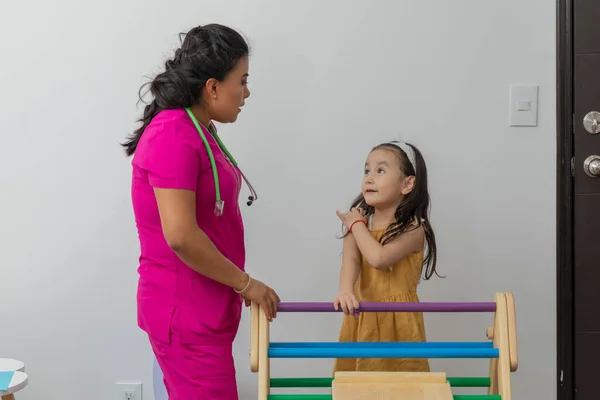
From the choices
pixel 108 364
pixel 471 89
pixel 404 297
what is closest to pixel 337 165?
pixel 471 89

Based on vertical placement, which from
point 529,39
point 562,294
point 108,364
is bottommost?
point 108,364

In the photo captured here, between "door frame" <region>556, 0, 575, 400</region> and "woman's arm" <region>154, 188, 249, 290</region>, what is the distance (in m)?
1.26

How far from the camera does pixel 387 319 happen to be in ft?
6.10

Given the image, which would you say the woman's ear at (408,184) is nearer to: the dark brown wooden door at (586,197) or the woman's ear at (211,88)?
the woman's ear at (211,88)

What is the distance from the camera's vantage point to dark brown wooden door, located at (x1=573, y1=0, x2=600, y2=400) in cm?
229

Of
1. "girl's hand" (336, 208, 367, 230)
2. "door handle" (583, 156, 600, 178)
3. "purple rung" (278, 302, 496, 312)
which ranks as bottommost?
"purple rung" (278, 302, 496, 312)

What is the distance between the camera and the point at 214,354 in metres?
1.57

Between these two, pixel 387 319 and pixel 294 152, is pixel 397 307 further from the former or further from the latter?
pixel 294 152

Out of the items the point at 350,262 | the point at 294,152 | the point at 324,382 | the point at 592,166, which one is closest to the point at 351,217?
the point at 350,262

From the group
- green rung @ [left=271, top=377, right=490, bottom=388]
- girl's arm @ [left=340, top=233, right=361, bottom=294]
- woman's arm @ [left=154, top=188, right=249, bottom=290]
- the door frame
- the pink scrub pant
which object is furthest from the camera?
the door frame

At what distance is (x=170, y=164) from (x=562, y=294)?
1425mm

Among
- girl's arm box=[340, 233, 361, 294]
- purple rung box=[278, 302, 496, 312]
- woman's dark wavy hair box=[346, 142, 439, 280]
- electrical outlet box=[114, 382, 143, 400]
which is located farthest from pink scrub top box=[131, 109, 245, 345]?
electrical outlet box=[114, 382, 143, 400]

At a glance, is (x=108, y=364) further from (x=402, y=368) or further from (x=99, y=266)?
(x=402, y=368)

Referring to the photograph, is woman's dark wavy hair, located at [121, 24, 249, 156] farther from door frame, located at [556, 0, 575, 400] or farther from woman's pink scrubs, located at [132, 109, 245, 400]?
door frame, located at [556, 0, 575, 400]
